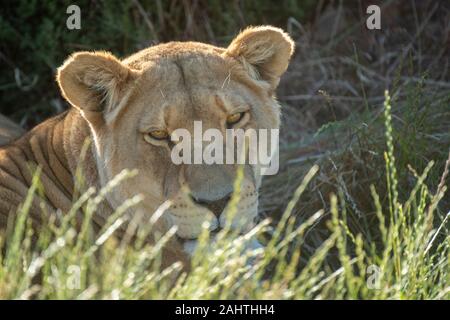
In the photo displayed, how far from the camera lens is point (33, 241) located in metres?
4.44

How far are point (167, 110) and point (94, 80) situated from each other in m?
0.37

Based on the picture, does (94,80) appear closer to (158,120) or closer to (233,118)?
(158,120)

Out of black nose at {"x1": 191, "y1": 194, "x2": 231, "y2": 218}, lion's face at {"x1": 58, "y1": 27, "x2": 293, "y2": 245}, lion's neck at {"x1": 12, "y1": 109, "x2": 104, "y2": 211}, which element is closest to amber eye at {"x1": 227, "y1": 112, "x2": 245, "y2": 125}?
lion's face at {"x1": 58, "y1": 27, "x2": 293, "y2": 245}

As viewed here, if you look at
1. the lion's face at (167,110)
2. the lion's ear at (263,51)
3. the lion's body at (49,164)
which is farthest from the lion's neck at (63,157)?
the lion's ear at (263,51)

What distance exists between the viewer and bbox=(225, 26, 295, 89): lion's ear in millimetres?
4648

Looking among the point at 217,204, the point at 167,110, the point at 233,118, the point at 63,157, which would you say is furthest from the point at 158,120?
the point at 63,157

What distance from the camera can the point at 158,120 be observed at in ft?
14.4

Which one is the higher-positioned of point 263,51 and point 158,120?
point 263,51
